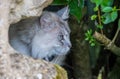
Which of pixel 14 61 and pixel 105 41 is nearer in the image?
pixel 14 61

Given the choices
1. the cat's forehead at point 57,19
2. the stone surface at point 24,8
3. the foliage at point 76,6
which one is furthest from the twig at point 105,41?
the stone surface at point 24,8

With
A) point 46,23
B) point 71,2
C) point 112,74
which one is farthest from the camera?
point 112,74

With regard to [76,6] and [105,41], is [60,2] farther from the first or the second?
[105,41]

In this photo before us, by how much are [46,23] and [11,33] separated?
0.17 metres

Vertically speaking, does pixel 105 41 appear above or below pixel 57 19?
below

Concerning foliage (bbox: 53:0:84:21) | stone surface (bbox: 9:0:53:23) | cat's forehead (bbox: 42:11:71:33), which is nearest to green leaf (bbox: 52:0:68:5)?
foliage (bbox: 53:0:84:21)

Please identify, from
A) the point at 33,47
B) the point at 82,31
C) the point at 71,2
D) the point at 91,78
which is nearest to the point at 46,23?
the point at 33,47

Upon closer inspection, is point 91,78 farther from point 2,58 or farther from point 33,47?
point 2,58

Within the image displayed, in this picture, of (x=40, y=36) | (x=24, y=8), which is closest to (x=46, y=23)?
(x=40, y=36)

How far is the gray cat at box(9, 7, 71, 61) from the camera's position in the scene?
174cm

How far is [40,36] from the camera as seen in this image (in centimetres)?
174

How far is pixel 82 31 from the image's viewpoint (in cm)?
240

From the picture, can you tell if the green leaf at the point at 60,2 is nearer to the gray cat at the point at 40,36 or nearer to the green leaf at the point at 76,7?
the green leaf at the point at 76,7

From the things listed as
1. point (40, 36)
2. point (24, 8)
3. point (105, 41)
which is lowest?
point (105, 41)
